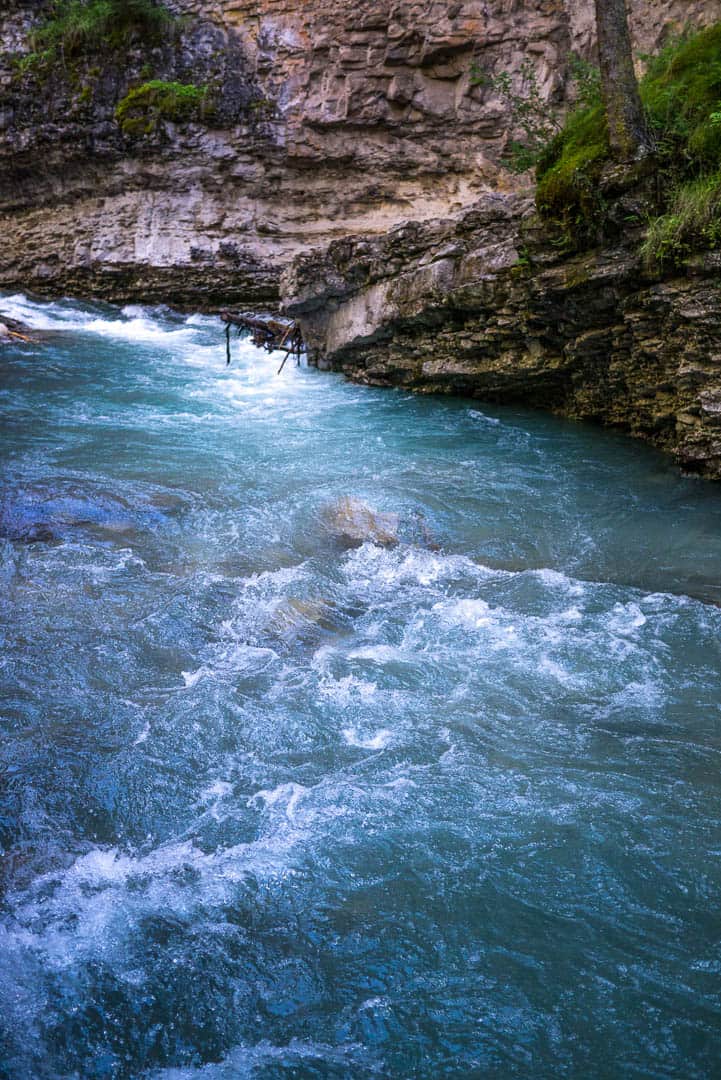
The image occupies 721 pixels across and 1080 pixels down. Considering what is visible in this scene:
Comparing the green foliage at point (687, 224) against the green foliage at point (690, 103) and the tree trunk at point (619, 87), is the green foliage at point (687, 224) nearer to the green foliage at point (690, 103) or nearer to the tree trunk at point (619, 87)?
the green foliage at point (690, 103)

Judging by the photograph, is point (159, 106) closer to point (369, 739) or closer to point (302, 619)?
point (302, 619)

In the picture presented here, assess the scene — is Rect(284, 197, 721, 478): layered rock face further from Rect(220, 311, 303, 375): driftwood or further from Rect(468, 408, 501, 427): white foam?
Rect(220, 311, 303, 375): driftwood

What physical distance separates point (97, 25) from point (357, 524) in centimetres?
2080

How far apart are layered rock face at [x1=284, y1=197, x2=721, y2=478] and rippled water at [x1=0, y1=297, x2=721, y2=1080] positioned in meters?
1.37

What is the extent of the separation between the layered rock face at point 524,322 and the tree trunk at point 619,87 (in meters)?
1.03

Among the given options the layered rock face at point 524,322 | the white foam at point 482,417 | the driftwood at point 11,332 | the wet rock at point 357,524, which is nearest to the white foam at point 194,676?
the wet rock at point 357,524

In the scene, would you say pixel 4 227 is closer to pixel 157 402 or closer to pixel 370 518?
pixel 157 402

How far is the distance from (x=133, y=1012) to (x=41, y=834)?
1167 millimetres

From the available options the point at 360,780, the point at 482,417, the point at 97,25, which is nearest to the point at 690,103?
the point at 482,417

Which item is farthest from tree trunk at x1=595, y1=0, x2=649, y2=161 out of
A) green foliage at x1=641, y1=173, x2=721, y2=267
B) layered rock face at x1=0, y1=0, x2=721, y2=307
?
layered rock face at x1=0, y1=0, x2=721, y2=307

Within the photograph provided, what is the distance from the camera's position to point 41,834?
4.12 metres

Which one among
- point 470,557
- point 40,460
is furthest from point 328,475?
point 40,460

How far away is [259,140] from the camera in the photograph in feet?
68.8

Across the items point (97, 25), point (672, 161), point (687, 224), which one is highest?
point (97, 25)
